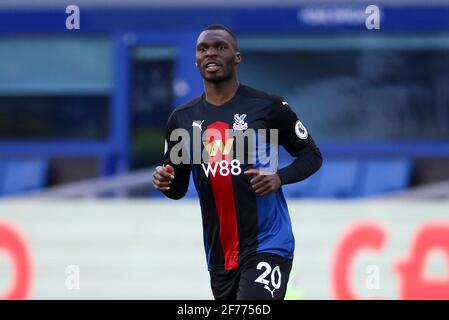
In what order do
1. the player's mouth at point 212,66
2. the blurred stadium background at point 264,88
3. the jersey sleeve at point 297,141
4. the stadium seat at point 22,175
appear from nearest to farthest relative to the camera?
the player's mouth at point 212,66
the jersey sleeve at point 297,141
the blurred stadium background at point 264,88
the stadium seat at point 22,175

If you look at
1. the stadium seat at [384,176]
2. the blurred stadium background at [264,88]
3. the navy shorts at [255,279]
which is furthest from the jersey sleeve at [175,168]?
the stadium seat at [384,176]

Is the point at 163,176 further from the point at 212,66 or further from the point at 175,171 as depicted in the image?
the point at 212,66

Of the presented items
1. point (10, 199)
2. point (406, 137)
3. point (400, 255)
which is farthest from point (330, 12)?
point (10, 199)

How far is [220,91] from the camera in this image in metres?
5.52

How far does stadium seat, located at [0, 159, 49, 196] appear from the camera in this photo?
9125 mm

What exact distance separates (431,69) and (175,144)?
3.77 m

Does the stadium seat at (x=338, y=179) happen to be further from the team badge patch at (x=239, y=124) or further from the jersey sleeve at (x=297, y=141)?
the team badge patch at (x=239, y=124)

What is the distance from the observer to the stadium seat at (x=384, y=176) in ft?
29.4

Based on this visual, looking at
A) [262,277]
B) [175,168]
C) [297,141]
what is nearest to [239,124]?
[297,141]

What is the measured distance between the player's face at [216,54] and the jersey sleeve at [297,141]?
1.04ft

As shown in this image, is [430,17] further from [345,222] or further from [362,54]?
[345,222]

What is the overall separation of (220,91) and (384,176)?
3741 millimetres

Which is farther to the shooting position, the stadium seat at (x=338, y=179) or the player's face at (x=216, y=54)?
the stadium seat at (x=338, y=179)

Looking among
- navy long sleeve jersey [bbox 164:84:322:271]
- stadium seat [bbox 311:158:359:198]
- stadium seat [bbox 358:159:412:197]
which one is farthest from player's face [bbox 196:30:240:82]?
stadium seat [bbox 358:159:412:197]
